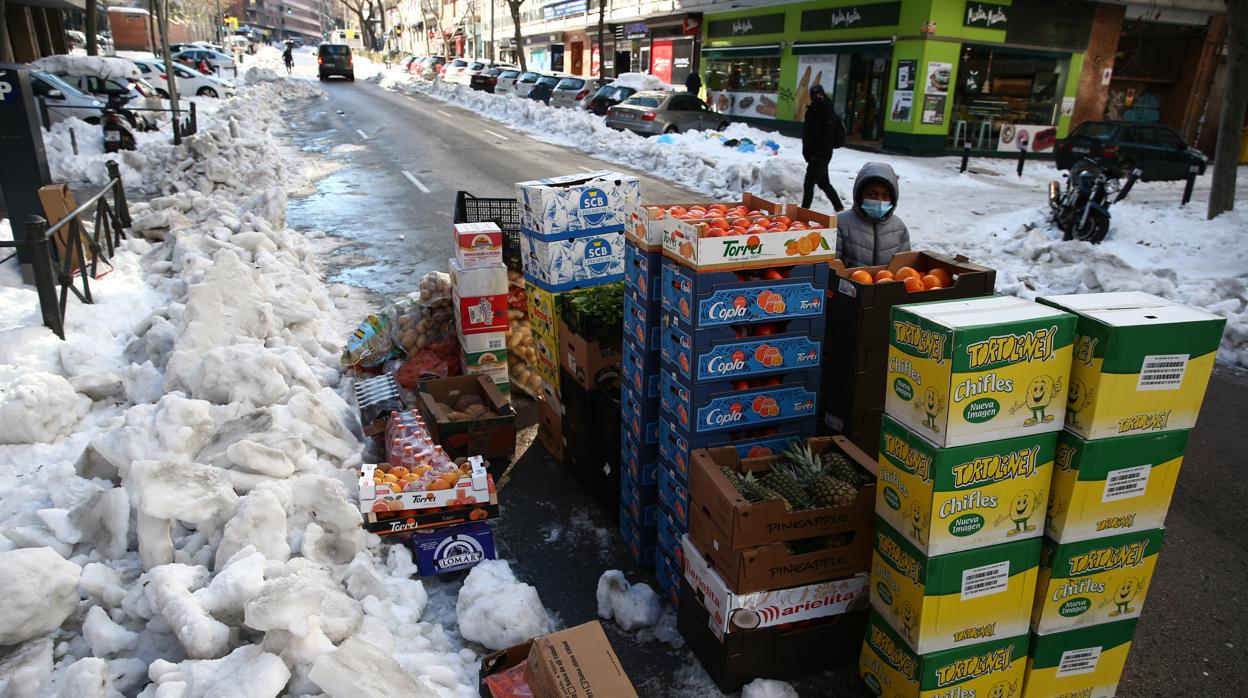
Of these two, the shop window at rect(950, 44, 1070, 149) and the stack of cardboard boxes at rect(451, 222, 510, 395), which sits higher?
the shop window at rect(950, 44, 1070, 149)

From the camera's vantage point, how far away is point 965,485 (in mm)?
3037

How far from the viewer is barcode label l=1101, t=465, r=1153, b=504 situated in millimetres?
3192

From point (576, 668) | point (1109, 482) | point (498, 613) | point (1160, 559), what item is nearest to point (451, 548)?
point (498, 613)

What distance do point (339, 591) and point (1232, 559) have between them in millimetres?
5248

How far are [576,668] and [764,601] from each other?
3.08ft

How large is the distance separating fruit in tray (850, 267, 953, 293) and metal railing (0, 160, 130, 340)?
6.14m

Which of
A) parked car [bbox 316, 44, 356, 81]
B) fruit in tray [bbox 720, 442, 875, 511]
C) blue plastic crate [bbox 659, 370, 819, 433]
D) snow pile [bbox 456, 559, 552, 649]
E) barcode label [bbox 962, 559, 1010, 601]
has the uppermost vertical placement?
parked car [bbox 316, 44, 356, 81]

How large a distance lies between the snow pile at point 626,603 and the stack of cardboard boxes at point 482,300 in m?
2.48

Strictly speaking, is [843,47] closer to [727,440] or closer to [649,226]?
[649,226]

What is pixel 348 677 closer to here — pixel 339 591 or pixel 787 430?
pixel 339 591

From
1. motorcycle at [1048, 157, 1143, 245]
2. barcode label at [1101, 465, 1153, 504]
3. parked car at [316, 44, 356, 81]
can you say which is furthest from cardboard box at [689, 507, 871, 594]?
parked car at [316, 44, 356, 81]

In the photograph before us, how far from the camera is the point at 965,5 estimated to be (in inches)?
896

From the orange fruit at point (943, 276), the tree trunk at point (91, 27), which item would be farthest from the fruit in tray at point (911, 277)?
the tree trunk at point (91, 27)

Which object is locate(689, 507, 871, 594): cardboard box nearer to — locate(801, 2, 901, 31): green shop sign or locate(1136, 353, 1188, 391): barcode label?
locate(1136, 353, 1188, 391): barcode label
